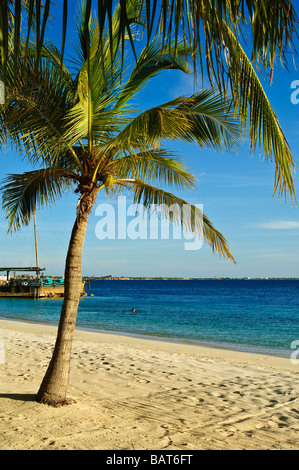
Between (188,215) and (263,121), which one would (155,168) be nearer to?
(188,215)

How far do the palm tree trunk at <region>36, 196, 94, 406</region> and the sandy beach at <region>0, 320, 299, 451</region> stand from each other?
0.63ft

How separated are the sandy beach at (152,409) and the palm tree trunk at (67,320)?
0.63 feet

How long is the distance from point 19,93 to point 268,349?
1454cm

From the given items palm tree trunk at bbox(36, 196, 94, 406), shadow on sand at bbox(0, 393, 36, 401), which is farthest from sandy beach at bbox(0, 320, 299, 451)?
palm tree trunk at bbox(36, 196, 94, 406)

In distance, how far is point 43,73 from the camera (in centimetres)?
493

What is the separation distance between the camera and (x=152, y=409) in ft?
18.4

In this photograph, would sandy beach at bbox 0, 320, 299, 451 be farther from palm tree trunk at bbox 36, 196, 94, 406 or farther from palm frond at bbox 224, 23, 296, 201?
palm frond at bbox 224, 23, 296, 201

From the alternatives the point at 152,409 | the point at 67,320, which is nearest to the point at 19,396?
the point at 67,320

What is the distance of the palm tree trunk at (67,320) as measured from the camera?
5.12 metres

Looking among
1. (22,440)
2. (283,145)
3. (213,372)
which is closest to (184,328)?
(213,372)

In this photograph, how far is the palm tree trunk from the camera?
5.12 meters

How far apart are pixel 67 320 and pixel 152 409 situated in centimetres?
176
